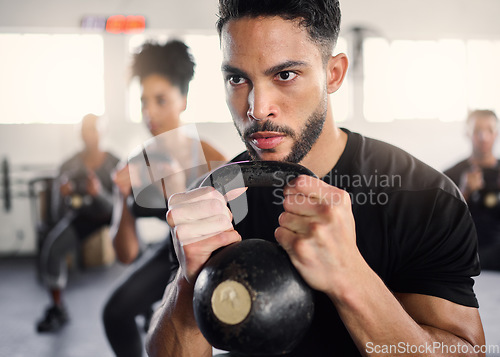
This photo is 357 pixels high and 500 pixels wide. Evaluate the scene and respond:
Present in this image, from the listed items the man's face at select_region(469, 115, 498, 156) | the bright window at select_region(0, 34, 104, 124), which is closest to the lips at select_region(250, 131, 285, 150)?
the man's face at select_region(469, 115, 498, 156)

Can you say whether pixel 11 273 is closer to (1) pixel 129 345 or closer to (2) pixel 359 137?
(1) pixel 129 345

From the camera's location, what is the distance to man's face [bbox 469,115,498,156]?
3867 mm

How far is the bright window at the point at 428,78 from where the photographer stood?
19.9 feet

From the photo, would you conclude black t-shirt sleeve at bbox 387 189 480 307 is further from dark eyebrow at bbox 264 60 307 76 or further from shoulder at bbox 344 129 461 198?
dark eyebrow at bbox 264 60 307 76

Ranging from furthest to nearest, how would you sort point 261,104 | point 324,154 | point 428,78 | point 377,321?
1. point 428,78
2. point 324,154
3. point 261,104
4. point 377,321

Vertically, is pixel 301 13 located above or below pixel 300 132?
above

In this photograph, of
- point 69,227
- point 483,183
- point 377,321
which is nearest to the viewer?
point 377,321

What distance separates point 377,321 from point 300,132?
0.47 meters

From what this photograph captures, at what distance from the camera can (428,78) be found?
6133mm

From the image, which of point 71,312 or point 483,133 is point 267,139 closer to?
point 71,312

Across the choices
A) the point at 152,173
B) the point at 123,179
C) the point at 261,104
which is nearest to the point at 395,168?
→ the point at 261,104

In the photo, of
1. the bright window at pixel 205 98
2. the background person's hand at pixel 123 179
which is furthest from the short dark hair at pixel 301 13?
the bright window at pixel 205 98

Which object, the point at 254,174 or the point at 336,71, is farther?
the point at 336,71
